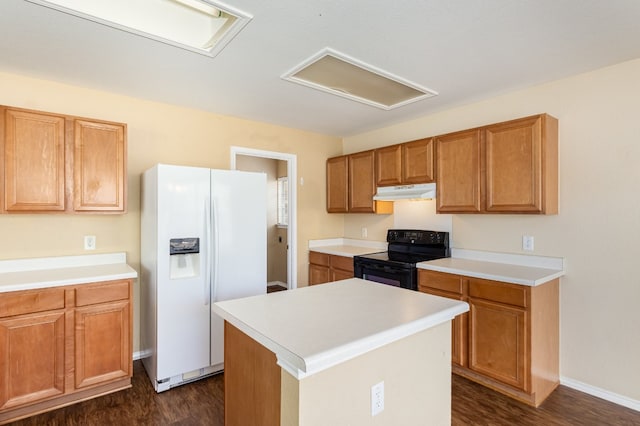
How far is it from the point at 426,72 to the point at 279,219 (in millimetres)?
3955

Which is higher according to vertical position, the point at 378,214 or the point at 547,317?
the point at 378,214

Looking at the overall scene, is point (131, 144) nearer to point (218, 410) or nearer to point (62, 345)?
point (62, 345)

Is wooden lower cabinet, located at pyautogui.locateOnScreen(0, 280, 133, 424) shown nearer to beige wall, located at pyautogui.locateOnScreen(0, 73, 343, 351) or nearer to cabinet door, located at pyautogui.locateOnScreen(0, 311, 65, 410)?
cabinet door, located at pyautogui.locateOnScreen(0, 311, 65, 410)

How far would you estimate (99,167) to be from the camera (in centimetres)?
264

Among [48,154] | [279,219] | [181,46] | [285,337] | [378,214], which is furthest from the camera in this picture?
[279,219]

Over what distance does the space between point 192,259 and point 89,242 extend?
3.14 ft

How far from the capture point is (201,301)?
2.75 metres

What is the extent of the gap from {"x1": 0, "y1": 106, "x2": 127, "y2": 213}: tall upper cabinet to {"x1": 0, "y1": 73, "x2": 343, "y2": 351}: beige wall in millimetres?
356

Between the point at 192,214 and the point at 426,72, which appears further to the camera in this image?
the point at 192,214

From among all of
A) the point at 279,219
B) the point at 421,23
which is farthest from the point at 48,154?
the point at 279,219

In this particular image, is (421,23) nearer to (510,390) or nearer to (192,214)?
(192,214)

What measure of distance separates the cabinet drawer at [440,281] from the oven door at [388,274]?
78mm

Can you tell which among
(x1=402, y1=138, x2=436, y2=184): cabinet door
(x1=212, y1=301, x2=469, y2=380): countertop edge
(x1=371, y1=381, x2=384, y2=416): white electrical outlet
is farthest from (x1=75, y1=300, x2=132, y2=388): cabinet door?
(x1=402, y1=138, x2=436, y2=184): cabinet door

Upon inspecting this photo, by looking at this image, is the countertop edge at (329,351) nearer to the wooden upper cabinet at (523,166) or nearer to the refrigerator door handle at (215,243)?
the refrigerator door handle at (215,243)
